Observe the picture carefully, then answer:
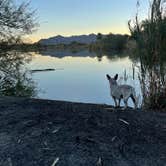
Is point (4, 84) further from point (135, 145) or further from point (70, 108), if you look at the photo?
point (135, 145)

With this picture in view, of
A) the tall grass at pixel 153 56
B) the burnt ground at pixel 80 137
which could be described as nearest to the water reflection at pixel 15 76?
the tall grass at pixel 153 56

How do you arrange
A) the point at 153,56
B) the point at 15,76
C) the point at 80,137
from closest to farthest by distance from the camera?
the point at 80,137 < the point at 153,56 < the point at 15,76

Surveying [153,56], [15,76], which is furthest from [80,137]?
[15,76]

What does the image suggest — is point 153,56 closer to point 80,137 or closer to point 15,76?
point 80,137

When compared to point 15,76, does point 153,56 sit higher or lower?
higher

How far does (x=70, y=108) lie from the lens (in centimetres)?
664

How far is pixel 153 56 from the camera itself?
859 cm

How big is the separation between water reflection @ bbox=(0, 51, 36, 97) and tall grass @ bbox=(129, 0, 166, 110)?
761cm

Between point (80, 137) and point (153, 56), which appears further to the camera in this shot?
point (153, 56)

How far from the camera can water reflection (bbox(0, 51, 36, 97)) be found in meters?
15.5

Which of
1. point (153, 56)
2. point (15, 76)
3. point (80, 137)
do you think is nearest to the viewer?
point (80, 137)

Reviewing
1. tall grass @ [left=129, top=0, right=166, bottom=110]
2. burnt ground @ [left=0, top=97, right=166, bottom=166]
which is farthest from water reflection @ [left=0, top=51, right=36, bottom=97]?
burnt ground @ [left=0, top=97, right=166, bottom=166]

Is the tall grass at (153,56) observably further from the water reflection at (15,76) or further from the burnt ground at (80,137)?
the water reflection at (15,76)

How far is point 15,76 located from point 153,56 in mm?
8413
